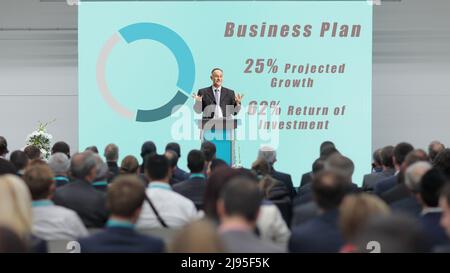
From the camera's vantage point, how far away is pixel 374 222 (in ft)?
6.84

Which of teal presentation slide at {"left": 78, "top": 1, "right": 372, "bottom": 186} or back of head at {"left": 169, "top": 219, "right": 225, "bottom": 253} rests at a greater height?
teal presentation slide at {"left": 78, "top": 1, "right": 372, "bottom": 186}

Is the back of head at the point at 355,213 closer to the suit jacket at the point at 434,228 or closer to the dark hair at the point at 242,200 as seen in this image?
the dark hair at the point at 242,200

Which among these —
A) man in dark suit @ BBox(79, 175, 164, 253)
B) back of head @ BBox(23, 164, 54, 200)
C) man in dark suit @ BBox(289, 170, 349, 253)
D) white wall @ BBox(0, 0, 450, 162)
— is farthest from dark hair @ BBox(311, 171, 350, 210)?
white wall @ BBox(0, 0, 450, 162)

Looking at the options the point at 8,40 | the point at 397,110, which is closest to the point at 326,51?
the point at 397,110

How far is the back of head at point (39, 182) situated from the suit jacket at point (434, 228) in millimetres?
1950

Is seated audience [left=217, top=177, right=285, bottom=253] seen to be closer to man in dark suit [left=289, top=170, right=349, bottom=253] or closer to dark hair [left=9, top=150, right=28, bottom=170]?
man in dark suit [left=289, top=170, right=349, bottom=253]

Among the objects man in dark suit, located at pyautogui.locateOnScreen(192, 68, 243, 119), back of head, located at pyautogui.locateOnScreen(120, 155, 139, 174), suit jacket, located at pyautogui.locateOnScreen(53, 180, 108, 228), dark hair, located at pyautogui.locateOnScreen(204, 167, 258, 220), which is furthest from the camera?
man in dark suit, located at pyautogui.locateOnScreen(192, 68, 243, 119)

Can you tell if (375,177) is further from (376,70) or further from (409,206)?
(376,70)

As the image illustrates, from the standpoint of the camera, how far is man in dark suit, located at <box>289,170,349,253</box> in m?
3.04

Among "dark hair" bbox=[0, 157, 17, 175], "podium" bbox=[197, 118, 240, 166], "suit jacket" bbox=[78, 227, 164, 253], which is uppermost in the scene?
"podium" bbox=[197, 118, 240, 166]

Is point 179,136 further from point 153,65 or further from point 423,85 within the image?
point 423,85

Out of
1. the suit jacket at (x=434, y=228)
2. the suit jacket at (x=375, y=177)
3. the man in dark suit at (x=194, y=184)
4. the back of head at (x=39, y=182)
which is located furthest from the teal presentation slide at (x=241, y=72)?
the suit jacket at (x=434, y=228)

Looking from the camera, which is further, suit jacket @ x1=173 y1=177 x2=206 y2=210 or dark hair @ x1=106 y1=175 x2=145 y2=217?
suit jacket @ x1=173 y1=177 x2=206 y2=210

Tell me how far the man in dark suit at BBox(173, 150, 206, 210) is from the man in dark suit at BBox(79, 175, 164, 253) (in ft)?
5.77
